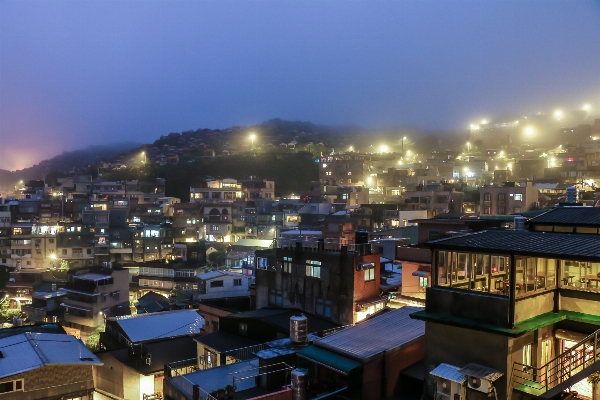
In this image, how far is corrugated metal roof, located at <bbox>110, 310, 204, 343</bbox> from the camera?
2253cm

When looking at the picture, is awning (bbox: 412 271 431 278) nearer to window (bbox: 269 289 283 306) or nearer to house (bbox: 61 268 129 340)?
window (bbox: 269 289 283 306)

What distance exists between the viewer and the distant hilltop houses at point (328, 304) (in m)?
8.59

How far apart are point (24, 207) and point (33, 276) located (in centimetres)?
2664

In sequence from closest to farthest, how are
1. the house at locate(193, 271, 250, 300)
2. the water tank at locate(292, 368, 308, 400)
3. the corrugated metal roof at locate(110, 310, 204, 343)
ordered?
1. the water tank at locate(292, 368, 308, 400)
2. the corrugated metal roof at locate(110, 310, 204, 343)
3. the house at locate(193, 271, 250, 300)

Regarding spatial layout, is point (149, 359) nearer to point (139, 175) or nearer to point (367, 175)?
point (367, 175)

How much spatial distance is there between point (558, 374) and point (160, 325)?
782 inches

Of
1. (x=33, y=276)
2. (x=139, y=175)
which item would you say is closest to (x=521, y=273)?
(x=33, y=276)

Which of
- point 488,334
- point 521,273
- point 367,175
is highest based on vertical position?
point 367,175

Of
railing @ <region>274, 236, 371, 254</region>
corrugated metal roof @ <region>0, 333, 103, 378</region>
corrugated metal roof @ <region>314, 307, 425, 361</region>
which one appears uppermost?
railing @ <region>274, 236, 371, 254</region>

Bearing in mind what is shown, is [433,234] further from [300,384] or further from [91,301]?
[91,301]

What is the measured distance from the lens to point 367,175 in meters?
68.2

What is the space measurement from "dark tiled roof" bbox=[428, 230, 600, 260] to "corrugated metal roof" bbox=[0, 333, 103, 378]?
14261 mm

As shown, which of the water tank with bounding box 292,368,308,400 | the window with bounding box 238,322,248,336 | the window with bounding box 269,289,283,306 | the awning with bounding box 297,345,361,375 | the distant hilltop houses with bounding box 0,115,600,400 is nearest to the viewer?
the distant hilltop houses with bounding box 0,115,600,400

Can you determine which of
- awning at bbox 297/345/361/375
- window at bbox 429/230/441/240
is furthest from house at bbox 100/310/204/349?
window at bbox 429/230/441/240
